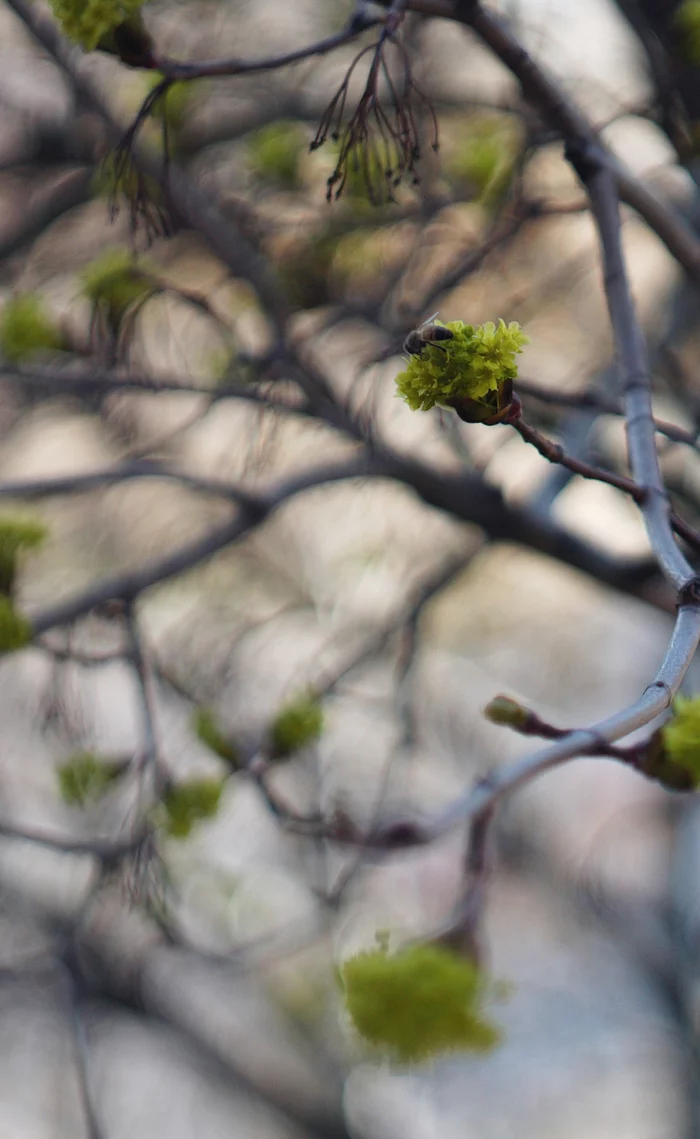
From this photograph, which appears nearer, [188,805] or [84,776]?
[188,805]

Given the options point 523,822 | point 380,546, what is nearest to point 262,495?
point 380,546

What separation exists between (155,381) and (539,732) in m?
1.05

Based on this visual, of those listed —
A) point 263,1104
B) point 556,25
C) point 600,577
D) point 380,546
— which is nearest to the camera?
point 600,577

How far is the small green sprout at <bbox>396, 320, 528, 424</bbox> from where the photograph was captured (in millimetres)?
748

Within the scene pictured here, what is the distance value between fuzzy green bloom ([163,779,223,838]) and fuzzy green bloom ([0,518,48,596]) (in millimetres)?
425

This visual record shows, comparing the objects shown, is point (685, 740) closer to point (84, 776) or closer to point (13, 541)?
point (13, 541)

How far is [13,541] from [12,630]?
19cm

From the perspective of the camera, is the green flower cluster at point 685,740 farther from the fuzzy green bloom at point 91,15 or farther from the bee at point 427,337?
the fuzzy green bloom at point 91,15

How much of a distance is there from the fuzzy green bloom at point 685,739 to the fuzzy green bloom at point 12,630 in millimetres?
917

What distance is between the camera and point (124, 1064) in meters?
3.70

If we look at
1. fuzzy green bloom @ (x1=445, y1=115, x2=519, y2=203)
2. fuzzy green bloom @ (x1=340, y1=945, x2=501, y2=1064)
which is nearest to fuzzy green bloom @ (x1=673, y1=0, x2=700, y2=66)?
fuzzy green bloom @ (x1=445, y1=115, x2=519, y2=203)

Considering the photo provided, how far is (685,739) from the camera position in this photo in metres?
0.89

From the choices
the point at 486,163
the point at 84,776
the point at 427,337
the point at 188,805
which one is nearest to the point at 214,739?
the point at 188,805

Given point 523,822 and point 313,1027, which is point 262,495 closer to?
point 313,1027
